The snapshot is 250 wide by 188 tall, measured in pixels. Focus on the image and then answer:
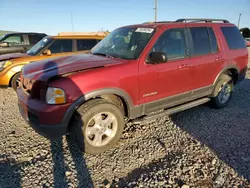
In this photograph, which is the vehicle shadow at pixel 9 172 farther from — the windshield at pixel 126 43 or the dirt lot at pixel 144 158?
the windshield at pixel 126 43

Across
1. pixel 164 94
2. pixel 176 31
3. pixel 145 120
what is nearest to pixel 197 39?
pixel 176 31

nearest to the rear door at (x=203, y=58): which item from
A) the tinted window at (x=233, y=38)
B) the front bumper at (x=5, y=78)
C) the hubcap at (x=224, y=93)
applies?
the tinted window at (x=233, y=38)

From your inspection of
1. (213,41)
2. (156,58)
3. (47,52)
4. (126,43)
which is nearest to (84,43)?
(47,52)

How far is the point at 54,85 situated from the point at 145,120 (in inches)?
61.6

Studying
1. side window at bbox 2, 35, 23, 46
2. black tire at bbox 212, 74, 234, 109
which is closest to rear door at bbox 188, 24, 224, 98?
black tire at bbox 212, 74, 234, 109

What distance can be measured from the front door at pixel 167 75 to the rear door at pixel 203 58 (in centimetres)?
18

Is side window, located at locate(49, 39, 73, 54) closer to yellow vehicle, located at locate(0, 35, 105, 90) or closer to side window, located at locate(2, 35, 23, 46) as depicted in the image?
yellow vehicle, located at locate(0, 35, 105, 90)

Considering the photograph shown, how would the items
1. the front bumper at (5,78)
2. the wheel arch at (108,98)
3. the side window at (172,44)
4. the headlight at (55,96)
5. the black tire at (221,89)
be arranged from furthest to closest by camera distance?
the front bumper at (5,78) < the black tire at (221,89) < the side window at (172,44) < the wheel arch at (108,98) < the headlight at (55,96)

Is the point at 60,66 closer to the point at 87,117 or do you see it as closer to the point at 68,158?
the point at 87,117

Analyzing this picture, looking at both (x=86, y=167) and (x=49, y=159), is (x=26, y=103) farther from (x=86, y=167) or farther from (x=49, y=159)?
(x=86, y=167)

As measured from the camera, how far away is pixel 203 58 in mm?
3945

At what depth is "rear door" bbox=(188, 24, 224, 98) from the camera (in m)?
3.84

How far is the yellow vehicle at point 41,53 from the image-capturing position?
5.52 meters

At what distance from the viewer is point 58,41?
21.1 ft
